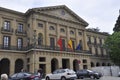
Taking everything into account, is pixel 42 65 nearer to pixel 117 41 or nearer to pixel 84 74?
pixel 84 74

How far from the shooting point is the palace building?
37.8m

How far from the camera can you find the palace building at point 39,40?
124ft

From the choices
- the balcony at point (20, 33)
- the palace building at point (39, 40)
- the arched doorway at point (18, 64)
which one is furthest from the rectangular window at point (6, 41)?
the arched doorway at point (18, 64)

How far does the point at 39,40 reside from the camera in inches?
1596

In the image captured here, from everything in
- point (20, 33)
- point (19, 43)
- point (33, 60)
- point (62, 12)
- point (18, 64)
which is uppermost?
point (62, 12)

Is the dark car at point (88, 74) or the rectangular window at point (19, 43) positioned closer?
the dark car at point (88, 74)

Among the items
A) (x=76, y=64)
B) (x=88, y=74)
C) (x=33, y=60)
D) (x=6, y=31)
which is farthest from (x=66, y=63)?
(x=6, y=31)

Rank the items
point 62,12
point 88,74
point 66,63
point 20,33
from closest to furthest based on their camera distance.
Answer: point 88,74 < point 20,33 < point 66,63 < point 62,12

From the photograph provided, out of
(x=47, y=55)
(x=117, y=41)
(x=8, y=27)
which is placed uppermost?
(x=8, y=27)

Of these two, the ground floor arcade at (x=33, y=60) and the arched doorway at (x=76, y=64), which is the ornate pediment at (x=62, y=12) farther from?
the arched doorway at (x=76, y=64)

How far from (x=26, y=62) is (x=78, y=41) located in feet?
48.8

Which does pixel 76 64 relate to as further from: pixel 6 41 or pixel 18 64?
pixel 6 41

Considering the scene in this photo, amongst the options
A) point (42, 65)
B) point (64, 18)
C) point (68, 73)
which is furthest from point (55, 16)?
point (68, 73)

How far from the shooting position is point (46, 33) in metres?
41.7
